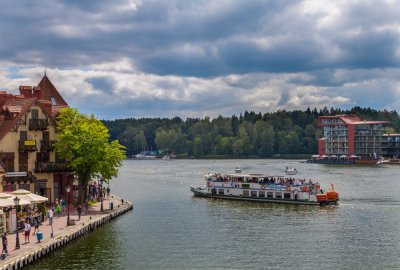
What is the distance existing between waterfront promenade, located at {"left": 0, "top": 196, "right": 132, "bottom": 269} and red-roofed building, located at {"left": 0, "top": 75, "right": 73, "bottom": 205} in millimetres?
5712

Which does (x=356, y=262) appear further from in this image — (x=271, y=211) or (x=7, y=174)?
(x=7, y=174)

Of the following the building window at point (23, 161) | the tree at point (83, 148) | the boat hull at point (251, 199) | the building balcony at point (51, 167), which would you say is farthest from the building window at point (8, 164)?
the boat hull at point (251, 199)

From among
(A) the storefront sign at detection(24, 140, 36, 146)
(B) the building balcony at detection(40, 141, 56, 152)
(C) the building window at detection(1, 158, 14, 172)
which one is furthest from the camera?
(B) the building balcony at detection(40, 141, 56, 152)

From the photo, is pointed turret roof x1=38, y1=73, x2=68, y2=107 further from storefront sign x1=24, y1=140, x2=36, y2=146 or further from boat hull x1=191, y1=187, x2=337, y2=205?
boat hull x1=191, y1=187, x2=337, y2=205

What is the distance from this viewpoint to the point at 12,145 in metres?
77.2

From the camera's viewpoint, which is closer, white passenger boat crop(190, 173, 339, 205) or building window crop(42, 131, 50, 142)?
building window crop(42, 131, 50, 142)

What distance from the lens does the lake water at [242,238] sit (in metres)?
52.3

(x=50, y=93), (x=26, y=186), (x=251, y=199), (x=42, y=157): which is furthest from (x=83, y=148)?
(x=251, y=199)

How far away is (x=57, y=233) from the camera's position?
2339 inches

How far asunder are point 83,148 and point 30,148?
23.9 feet

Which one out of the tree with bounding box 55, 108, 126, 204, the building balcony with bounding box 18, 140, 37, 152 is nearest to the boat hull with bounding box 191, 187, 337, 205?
the tree with bounding box 55, 108, 126, 204

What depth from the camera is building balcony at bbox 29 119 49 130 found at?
3115 inches

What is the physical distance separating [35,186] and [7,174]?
18.4 feet

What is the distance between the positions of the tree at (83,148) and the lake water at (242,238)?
27.2ft
